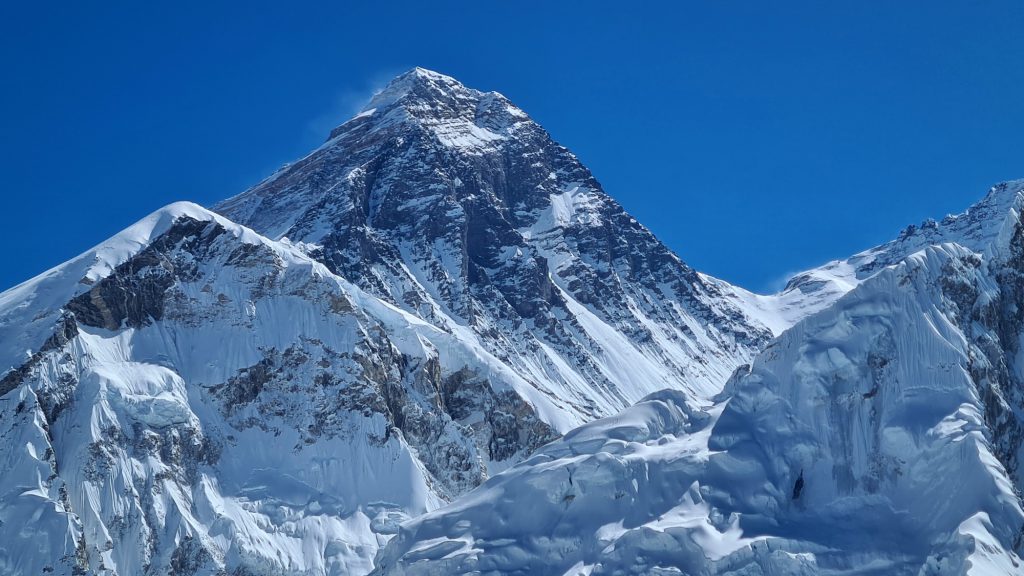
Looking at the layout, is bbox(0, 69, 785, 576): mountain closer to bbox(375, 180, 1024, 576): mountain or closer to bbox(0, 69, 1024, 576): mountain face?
bbox(0, 69, 1024, 576): mountain face

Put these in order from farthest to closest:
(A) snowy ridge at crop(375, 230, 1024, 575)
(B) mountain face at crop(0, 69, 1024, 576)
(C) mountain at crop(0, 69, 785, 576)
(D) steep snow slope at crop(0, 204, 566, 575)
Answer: (D) steep snow slope at crop(0, 204, 566, 575), (C) mountain at crop(0, 69, 785, 576), (B) mountain face at crop(0, 69, 1024, 576), (A) snowy ridge at crop(375, 230, 1024, 575)

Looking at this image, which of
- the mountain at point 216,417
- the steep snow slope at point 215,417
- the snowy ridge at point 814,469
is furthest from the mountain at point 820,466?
the steep snow slope at point 215,417

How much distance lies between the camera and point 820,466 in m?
94.6

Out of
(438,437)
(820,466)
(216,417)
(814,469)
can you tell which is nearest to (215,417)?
(216,417)

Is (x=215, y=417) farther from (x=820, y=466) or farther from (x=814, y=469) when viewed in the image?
(x=820, y=466)

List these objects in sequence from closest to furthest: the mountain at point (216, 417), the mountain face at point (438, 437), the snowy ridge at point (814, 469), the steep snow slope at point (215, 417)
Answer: the snowy ridge at point (814, 469) < the mountain face at point (438, 437) < the mountain at point (216, 417) < the steep snow slope at point (215, 417)

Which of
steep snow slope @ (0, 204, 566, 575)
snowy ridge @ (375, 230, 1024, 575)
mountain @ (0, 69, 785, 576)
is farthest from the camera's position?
steep snow slope @ (0, 204, 566, 575)

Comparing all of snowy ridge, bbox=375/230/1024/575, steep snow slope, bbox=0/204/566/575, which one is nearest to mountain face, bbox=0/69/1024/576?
snowy ridge, bbox=375/230/1024/575

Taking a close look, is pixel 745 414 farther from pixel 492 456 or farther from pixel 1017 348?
pixel 492 456

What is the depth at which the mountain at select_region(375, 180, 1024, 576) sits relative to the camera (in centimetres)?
8656

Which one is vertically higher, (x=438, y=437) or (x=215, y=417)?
(x=215, y=417)

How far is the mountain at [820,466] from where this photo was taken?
86562mm

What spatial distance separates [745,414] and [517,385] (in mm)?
97093

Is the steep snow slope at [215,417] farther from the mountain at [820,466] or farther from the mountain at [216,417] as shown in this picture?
the mountain at [820,466]
